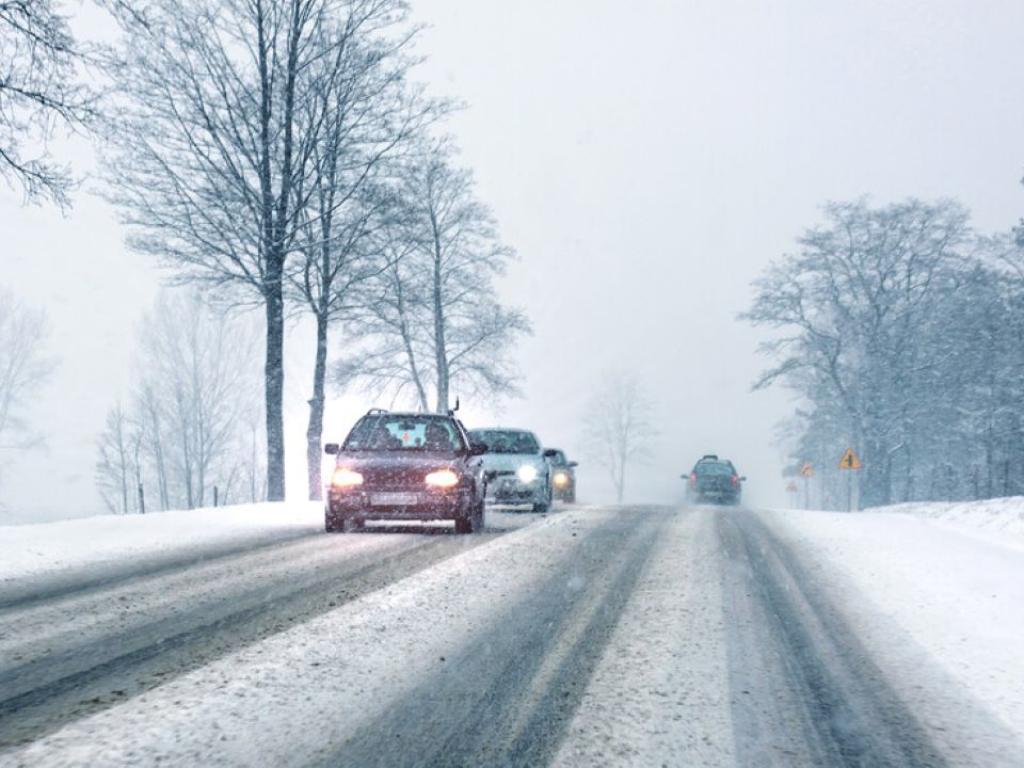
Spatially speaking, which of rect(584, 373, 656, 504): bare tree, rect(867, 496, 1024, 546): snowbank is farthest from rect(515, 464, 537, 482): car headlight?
rect(584, 373, 656, 504): bare tree

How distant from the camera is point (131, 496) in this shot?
55.1 m

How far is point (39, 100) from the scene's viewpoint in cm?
1180

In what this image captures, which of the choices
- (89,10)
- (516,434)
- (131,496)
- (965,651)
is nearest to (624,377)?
(131,496)

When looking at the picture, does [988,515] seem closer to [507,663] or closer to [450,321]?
[507,663]

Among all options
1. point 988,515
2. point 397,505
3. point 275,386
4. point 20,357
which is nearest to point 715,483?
point 988,515

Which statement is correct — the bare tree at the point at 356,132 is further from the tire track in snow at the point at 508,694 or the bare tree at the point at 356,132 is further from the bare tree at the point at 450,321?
the tire track in snow at the point at 508,694

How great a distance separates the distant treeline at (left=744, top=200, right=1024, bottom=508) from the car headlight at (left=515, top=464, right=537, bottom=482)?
2094 cm

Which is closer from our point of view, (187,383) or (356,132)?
(356,132)

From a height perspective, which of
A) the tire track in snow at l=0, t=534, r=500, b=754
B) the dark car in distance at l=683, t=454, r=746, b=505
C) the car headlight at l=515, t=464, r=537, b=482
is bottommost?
the dark car in distance at l=683, t=454, r=746, b=505

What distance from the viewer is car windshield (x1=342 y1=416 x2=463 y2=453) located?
13.3 m

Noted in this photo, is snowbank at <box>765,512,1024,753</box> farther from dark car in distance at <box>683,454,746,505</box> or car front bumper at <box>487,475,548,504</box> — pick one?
dark car in distance at <box>683,454,746,505</box>

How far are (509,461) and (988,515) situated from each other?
8529mm

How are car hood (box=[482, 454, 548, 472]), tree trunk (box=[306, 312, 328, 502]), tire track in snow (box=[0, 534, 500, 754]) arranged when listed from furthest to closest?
1. tree trunk (box=[306, 312, 328, 502])
2. car hood (box=[482, 454, 548, 472])
3. tire track in snow (box=[0, 534, 500, 754])

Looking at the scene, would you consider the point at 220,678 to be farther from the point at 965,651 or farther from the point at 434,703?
the point at 965,651
